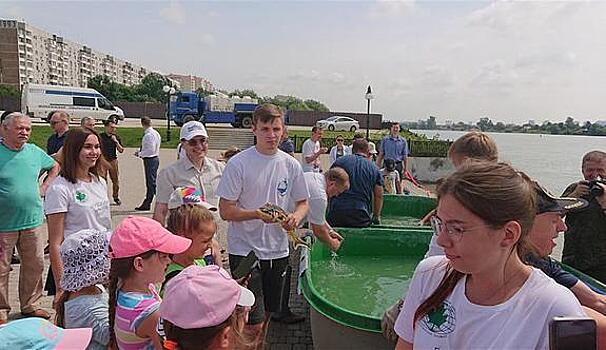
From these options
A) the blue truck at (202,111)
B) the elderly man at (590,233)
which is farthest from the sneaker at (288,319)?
the blue truck at (202,111)

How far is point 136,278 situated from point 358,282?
2.92 meters

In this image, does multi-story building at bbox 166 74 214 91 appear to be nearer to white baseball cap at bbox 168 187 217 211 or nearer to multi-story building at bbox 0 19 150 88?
multi-story building at bbox 0 19 150 88

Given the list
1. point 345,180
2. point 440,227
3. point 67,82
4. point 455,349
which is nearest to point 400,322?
point 455,349

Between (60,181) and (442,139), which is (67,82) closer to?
(442,139)

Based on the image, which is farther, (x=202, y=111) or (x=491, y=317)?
(x=202, y=111)

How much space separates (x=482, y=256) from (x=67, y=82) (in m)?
136

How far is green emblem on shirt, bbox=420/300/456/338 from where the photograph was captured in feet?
4.77

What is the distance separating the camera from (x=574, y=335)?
1.03m

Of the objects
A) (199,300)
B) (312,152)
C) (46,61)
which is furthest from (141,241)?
(46,61)

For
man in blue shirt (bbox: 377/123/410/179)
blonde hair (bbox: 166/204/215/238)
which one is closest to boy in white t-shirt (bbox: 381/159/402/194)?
man in blue shirt (bbox: 377/123/410/179)

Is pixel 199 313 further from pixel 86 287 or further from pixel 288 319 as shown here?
pixel 288 319

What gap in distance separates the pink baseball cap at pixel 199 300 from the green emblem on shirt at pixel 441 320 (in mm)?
617

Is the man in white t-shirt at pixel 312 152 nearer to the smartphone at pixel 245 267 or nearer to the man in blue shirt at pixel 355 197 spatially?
the man in blue shirt at pixel 355 197

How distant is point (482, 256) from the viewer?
4.62ft
